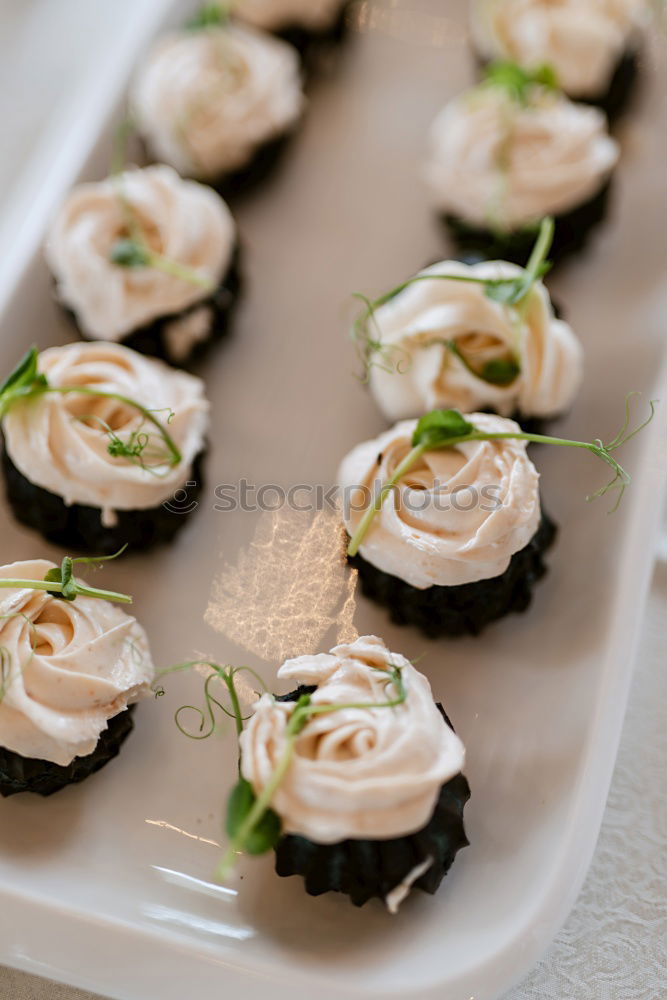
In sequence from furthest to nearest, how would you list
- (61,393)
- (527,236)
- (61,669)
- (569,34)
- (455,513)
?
(569,34)
(527,236)
(61,393)
(455,513)
(61,669)

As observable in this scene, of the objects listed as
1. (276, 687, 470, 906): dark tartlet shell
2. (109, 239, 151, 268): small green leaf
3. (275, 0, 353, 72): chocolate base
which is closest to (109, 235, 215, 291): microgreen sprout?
(109, 239, 151, 268): small green leaf

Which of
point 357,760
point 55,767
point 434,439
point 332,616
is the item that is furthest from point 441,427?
point 55,767

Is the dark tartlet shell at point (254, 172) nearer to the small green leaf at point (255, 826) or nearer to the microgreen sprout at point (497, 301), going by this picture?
the microgreen sprout at point (497, 301)

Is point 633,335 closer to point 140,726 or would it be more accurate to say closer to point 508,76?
point 508,76

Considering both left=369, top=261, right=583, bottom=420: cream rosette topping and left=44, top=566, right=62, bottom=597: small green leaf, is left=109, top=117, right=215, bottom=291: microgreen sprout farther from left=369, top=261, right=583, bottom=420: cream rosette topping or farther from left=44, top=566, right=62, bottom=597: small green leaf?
left=44, top=566, right=62, bottom=597: small green leaf

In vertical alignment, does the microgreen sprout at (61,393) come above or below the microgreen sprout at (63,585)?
above

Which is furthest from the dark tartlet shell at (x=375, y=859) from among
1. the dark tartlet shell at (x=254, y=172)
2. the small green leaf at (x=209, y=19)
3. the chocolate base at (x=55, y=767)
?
the small green leaf at (x=209, y=19)

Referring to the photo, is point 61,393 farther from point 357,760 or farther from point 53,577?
point 357,760
